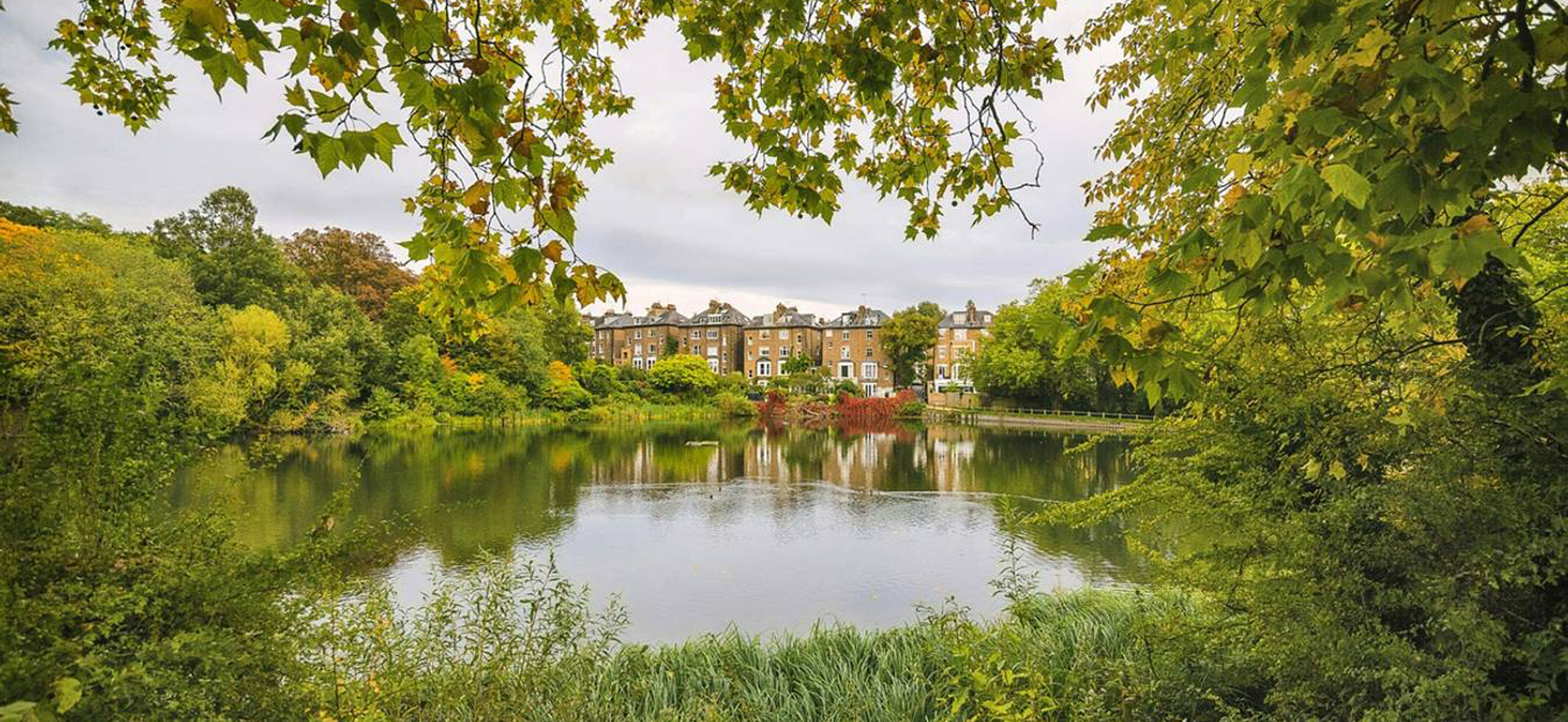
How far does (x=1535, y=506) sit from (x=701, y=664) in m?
5.36

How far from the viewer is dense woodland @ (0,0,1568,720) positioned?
61.0 inches

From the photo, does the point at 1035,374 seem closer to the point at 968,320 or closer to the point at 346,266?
the point at 968,320

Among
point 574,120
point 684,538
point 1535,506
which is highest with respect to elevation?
point 574,120

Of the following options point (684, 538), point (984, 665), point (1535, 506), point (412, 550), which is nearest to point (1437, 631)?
point (1535, 506)

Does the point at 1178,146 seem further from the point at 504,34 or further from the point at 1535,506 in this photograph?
the point at 504,34

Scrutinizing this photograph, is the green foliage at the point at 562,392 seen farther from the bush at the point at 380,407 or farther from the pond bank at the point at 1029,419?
the pond bank at the point at 1029,419

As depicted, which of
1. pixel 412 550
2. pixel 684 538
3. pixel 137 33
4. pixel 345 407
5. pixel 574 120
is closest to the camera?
pixel 137 33

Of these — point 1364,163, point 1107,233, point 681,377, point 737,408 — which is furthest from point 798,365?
point 1364,163

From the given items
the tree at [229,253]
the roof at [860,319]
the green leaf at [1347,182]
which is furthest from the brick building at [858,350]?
the green leaf at [1347,182]

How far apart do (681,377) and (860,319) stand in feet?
71.5

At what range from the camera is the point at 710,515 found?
15375mm

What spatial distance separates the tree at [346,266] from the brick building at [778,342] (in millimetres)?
30974

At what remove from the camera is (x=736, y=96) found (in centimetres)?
337

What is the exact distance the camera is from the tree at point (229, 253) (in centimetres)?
2852
